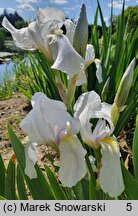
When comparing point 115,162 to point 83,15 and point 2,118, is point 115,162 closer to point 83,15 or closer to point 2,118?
point 83,15

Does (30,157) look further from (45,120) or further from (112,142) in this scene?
(112,142)

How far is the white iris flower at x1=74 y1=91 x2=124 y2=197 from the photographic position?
819 mm

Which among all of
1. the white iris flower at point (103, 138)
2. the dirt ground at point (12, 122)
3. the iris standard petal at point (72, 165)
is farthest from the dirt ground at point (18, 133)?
the iris standard petal at point (72, 165)

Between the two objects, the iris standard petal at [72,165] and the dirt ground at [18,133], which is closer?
the iris standard petal at [72,165]

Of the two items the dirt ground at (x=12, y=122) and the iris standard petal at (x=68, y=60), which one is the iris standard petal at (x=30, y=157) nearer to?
the iris standard petal at (x=68, y=60)

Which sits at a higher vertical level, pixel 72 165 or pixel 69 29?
pixel 69 29

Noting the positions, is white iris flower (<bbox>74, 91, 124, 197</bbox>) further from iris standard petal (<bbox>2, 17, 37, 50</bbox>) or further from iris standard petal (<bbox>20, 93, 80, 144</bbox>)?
iris standard petal (<bbox>2, 17, 37, 50</bbox>)

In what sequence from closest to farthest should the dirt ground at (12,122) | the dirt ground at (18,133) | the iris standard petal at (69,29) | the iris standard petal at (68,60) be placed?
the iris standard petal at (68,60), the iris standard petal at (69,29), the dirt ground at (18,133), the dirt ground at (12,122)

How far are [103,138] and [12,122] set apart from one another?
8.48 ft

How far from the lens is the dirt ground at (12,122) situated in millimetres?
2678

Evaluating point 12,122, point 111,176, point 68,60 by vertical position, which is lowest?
point 12,122

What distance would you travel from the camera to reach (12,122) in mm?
3436

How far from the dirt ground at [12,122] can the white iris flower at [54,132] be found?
1.61 m

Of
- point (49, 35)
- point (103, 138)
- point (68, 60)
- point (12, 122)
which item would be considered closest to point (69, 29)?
point (49, 35)
